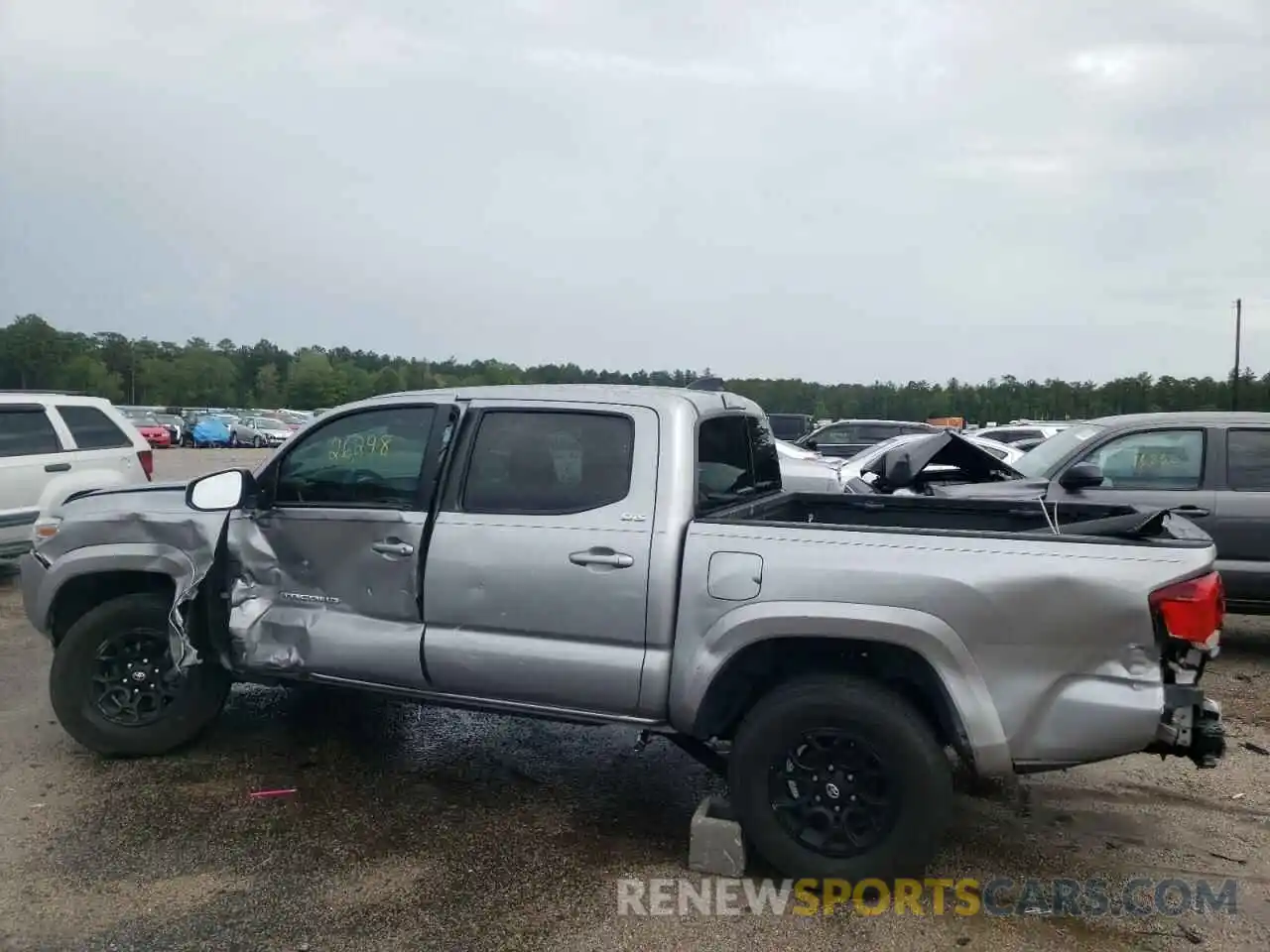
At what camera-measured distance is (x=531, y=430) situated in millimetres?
4156

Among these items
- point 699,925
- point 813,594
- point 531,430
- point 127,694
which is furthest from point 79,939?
point 813,594

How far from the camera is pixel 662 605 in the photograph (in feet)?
12.0

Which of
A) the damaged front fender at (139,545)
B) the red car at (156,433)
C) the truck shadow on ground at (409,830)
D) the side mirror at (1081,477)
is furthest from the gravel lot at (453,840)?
the red car at (156,433)

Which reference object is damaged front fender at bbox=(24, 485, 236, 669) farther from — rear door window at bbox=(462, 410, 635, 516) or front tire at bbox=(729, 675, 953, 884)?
front tire at bbox=(729, 675, 953, 884)

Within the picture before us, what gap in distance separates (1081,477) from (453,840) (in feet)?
15.6

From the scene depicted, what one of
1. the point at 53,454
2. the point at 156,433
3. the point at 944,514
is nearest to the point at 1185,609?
the point at 944,514

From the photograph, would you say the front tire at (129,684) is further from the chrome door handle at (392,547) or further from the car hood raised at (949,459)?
the car hood raised at (949,459)

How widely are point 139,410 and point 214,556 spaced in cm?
5045

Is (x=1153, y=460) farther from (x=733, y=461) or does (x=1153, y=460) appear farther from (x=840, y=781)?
(x=840, y=781)

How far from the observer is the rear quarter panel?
320 cm

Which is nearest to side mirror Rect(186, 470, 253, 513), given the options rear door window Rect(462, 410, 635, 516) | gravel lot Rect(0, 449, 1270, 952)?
rear door window Rect(462, 410, 635, 516)

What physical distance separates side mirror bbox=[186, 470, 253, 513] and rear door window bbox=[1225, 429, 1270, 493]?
637 cm

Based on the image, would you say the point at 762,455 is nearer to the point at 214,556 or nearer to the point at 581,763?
the point at 581,763

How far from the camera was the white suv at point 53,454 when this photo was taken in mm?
8484
